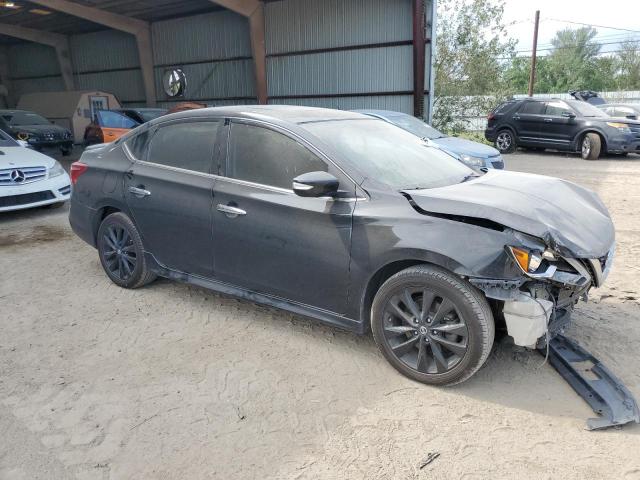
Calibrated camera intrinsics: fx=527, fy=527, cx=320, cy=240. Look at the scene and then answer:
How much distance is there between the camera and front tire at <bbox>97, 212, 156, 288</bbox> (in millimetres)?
4500

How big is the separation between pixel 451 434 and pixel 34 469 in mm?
2043

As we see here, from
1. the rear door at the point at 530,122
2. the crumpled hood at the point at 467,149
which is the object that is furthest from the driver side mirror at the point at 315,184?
the rear door at the point at 530,122

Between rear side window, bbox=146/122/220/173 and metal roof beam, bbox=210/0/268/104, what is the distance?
1413cm

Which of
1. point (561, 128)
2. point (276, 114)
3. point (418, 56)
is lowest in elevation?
point (561, 128)

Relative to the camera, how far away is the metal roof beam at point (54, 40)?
2300 centimetres

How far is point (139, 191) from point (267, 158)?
1310mm

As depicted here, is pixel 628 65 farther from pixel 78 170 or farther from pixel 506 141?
pixel 78 170

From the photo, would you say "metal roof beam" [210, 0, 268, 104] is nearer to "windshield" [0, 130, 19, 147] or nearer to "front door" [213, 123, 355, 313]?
"windshield" [0, 130, 19, 147]

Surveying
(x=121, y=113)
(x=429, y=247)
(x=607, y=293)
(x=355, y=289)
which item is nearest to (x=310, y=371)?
(x=355, y=289)

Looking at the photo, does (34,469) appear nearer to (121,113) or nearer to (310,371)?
(310,371)

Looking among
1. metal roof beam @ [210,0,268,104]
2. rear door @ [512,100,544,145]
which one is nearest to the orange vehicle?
metal roof beam @ [210,0,268,104]

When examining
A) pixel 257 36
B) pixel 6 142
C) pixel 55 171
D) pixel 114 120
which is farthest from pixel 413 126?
pixel 257 36

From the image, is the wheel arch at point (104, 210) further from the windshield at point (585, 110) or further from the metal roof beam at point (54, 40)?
the metal roof beam at point (54, 40)

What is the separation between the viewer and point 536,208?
10.3 feet
